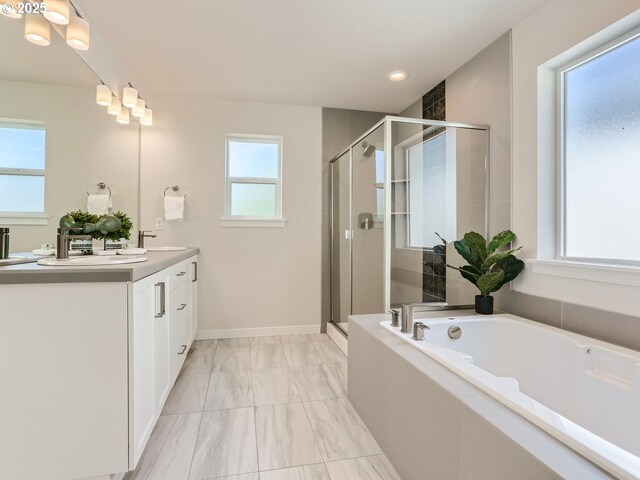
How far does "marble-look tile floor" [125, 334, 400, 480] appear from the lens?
1395 millimetres

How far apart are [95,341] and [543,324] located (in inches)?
84.8

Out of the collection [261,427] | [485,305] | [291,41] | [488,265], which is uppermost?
[291,41]

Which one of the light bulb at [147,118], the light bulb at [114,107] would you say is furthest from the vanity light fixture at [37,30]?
the light bulb at [147,118]

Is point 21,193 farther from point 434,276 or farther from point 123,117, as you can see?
point 434,276

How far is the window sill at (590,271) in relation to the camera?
4.65 feet

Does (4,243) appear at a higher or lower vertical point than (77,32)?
lower

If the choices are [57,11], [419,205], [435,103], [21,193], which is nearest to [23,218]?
[21,193]

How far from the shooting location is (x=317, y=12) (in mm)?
1912

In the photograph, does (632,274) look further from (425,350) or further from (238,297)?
(238,297)

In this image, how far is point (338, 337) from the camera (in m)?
3.03

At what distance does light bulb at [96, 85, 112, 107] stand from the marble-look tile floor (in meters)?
1.96

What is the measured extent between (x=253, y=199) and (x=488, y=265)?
2280mm

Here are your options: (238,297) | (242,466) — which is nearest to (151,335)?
(242,466)

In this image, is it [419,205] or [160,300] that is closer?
[160,300]
